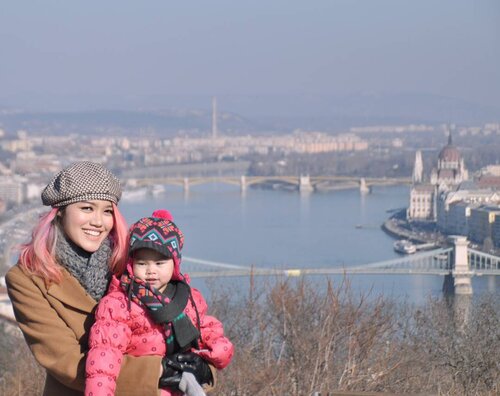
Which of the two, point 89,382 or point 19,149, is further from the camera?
point 19,149

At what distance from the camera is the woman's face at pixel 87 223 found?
0.95m

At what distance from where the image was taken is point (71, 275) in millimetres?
942

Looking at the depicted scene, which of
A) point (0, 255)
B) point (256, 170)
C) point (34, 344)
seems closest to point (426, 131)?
point (256, 170)

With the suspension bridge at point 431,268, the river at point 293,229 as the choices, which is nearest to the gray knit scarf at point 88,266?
the river at point 293,229

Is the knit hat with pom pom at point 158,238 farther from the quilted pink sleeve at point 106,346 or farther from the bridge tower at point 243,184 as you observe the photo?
the bridge tower at point 243,184

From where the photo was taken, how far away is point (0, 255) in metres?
12.1

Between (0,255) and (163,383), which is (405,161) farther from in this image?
(163,383)

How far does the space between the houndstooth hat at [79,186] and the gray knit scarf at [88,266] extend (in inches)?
1.1

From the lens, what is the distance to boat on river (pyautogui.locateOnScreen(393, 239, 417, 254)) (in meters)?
16.2

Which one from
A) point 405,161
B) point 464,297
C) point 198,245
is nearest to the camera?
point 464,297

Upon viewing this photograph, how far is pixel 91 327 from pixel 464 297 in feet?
26.6

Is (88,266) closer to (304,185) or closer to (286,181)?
(304,185)

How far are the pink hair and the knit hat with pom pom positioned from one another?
0.02m

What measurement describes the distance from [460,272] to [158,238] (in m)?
10.4
